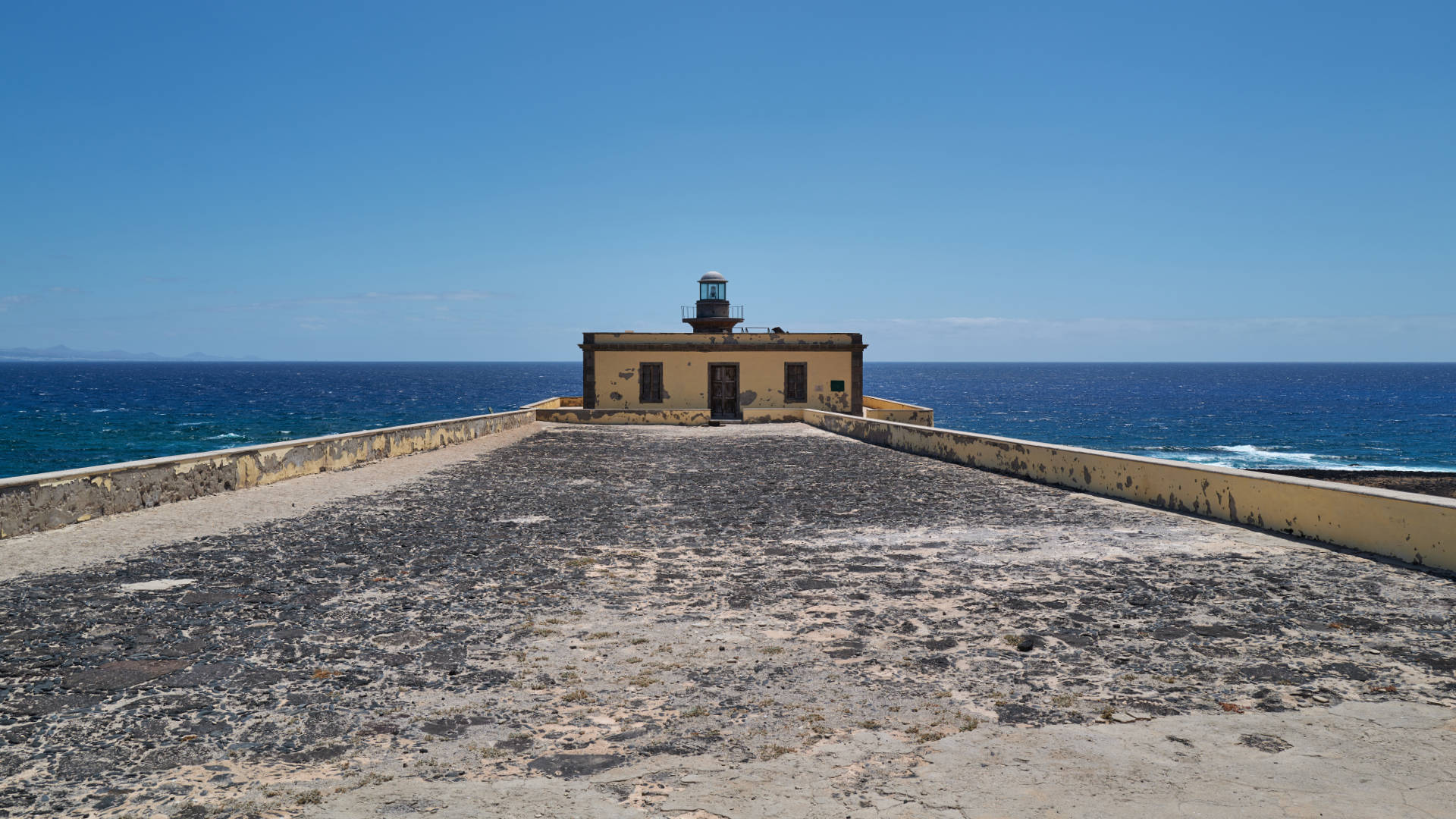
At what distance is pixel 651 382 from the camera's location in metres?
30.8

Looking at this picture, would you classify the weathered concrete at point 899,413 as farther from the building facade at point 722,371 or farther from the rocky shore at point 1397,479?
the rocky shore at point 1397,479

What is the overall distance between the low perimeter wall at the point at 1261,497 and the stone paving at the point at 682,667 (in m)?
0.30

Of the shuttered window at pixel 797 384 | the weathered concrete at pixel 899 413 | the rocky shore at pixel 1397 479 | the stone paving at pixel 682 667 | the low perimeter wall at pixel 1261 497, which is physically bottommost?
the rocky shore at pixel 1397 479

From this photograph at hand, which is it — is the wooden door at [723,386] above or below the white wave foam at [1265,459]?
above

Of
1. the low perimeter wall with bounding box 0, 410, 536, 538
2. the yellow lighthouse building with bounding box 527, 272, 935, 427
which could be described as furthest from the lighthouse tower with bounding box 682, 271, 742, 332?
the low perimeter wall with bounding box 0, 410, 536, 538

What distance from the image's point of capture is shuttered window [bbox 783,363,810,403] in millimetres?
31016

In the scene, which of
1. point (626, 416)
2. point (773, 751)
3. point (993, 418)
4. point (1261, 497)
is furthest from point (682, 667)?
point (993, 418)

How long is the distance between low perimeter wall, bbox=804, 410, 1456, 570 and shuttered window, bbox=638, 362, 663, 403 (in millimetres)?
18121

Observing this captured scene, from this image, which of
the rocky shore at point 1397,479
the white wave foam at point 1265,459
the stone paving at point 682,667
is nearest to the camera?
the stone paving at point 682,667

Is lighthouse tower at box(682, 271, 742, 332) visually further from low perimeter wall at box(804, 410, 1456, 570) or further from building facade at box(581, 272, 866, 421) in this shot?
low perimeter wall at box(804, 410, 1456, 570)

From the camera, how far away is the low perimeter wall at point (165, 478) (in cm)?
786

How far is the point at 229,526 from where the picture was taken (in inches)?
329

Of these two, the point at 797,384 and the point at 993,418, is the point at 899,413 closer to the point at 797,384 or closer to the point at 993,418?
the point at 797,384

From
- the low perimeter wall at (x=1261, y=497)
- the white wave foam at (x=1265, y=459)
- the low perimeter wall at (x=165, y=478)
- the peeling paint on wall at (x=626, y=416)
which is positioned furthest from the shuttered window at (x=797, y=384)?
the white wave foam at (x=1265, y=459)
